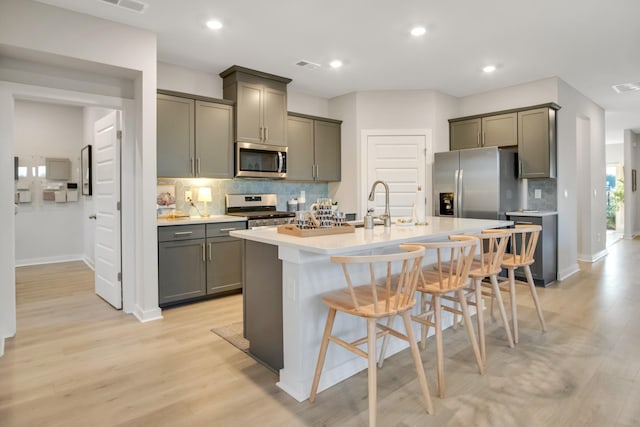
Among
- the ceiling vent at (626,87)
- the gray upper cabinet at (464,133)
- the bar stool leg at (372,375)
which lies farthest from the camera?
the gray upper cabinet at (464,133)

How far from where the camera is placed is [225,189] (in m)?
4.90

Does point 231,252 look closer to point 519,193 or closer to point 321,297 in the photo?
point 321,297

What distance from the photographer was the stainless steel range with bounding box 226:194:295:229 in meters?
4.46

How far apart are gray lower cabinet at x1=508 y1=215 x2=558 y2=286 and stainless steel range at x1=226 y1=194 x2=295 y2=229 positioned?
3005 mm

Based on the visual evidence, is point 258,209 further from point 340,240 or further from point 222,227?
point 340,240

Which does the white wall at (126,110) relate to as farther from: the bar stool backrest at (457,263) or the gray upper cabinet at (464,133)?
the gray upper cabinet at (464,133)

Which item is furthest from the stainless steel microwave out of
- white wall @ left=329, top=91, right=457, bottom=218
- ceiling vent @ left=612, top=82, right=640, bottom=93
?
ceiling vent @ left=612, top=82, right=640, bottom=93

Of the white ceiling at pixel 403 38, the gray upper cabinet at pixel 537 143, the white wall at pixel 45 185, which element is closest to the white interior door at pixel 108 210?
the white ceiling at pixel 403 38

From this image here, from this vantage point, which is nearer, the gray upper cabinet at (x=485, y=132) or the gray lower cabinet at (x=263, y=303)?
the gray lower cabinet at (x=263, y=303)

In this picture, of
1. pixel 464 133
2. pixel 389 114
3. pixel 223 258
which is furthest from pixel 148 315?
pixel 464 133

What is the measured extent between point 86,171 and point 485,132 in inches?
249

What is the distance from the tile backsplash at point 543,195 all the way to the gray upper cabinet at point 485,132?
673 mm

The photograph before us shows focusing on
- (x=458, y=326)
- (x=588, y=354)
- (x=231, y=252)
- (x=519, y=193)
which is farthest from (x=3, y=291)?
(x=519, y=193)

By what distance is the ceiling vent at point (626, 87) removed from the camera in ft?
17.2
